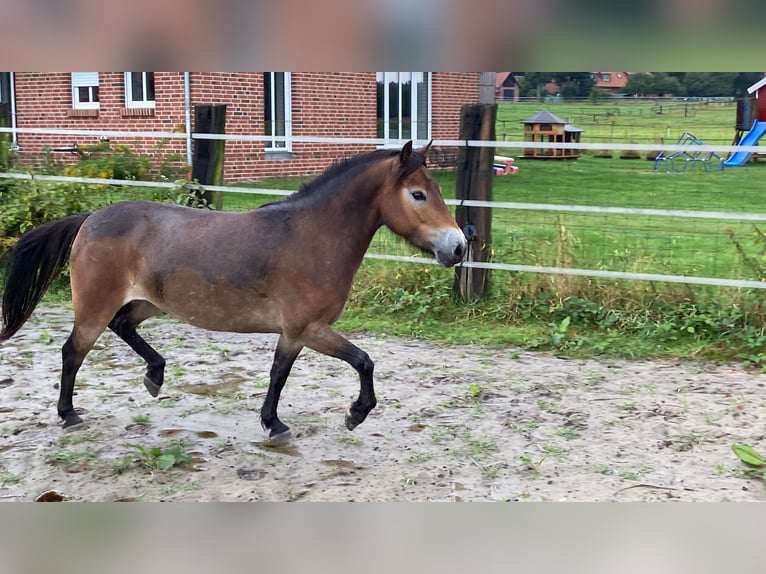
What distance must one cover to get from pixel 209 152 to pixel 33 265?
3.42m

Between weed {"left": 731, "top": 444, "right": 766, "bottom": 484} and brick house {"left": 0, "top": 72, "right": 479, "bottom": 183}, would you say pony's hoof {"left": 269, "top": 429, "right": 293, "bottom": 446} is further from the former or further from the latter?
brick house {"left": 0, "top": 72, "right": 479, "bottom": 183}

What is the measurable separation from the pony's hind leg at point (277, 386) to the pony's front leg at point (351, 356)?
0.65 ft

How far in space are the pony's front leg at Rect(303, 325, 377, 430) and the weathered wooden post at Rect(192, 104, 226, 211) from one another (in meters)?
3.77

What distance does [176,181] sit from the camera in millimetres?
7086

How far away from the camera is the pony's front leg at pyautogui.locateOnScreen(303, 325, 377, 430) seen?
140 inches

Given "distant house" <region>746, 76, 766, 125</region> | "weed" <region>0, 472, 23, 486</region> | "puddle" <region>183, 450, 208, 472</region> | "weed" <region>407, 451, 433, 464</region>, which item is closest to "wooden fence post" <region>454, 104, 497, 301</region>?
"weed" <region>407, 451, 433, 464</region>

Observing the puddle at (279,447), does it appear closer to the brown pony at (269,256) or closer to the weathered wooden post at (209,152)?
the brown pony at (269,256)

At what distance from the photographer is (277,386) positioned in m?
3.84

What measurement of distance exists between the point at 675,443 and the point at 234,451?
218 centimetres

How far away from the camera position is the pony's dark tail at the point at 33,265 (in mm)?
3846

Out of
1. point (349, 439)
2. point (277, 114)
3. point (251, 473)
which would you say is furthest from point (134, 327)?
point (277, 114)

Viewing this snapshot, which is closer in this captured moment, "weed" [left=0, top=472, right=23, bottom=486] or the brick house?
"weed" [left=0, top=472, right=23, bottom=486]

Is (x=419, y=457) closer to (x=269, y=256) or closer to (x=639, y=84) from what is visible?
(x=269, y=256)
